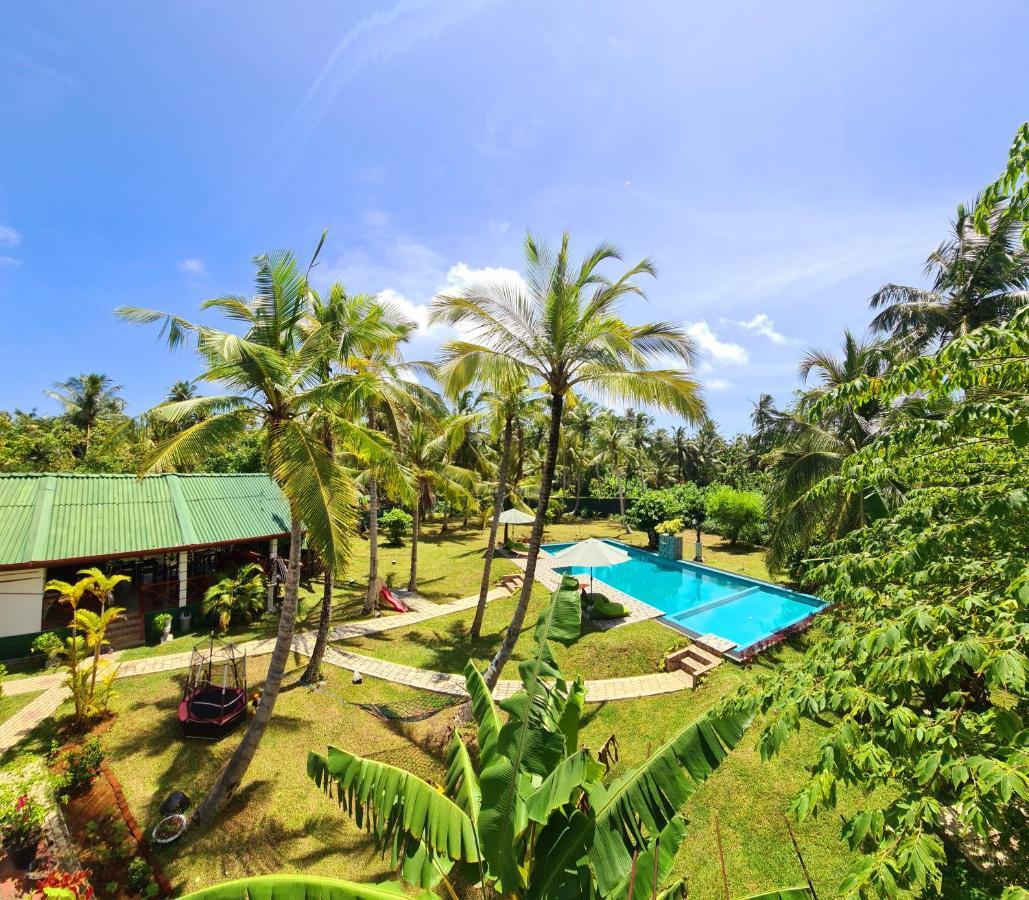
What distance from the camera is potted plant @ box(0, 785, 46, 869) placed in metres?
6.08

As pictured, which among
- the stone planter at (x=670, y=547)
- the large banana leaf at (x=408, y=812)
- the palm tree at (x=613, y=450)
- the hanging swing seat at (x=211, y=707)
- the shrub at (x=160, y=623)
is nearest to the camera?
the large banana leaf at (x=408, y=812)

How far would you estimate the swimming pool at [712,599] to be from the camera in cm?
1636

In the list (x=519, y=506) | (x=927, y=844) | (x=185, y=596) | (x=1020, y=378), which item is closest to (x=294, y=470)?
(x=927, y=844)

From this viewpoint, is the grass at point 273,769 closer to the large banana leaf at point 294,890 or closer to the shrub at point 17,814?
the shrub at point 17,814

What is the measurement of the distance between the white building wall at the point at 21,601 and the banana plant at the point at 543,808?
14456 millimetres

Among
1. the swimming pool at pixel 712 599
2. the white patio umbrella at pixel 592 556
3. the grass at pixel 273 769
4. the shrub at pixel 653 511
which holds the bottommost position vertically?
the grass at pixel 273 769

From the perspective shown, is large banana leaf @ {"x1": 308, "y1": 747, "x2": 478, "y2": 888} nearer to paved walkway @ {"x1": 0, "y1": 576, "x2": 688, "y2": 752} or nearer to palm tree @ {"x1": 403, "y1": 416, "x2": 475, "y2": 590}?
paved walkway @ {"x1": 0, "y1": 576, "x2": 688, "y2": 752}

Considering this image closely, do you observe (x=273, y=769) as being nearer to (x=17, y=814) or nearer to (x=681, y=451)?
(x=17, y=814)

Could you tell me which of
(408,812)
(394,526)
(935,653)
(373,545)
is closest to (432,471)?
(373,545)

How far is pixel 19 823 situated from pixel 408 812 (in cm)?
652

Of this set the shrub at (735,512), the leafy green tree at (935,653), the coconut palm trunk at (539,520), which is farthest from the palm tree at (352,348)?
the shrub at (735,512)

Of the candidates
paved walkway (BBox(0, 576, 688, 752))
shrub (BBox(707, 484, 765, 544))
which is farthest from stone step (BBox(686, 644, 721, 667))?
shrub (BBox(707, 484, 765, 544))

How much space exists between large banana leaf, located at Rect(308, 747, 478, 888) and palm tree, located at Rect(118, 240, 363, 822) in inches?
123

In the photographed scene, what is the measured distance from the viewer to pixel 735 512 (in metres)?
28.4
